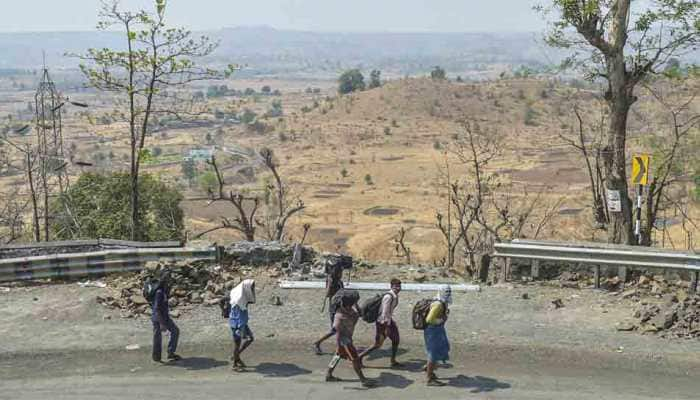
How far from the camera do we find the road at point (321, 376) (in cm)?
1114

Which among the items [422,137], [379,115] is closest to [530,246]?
[422,137]

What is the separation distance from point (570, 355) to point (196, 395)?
5639 mm

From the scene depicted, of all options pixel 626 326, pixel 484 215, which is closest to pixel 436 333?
pixel 626 326

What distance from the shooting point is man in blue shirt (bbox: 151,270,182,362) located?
12.4 m

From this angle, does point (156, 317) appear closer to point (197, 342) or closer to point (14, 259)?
point (197, 342)

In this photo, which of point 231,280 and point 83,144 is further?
point 83,144

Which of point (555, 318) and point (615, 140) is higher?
point (615, 140)

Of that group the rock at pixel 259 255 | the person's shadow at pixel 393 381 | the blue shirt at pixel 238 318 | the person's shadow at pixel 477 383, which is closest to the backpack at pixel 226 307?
the blue shirt at pixel 238 318

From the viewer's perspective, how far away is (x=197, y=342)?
1330cm

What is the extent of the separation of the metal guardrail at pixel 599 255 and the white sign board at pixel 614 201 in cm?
186

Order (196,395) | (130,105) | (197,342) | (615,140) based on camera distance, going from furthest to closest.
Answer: (130,105) → (615,140) → (197,342) → (196,395)

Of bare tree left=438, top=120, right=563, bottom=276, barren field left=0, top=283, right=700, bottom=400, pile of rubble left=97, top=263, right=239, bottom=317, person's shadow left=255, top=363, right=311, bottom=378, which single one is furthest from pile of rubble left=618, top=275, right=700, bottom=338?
pile of rubble left=97, top=263, right=239, bottom=317

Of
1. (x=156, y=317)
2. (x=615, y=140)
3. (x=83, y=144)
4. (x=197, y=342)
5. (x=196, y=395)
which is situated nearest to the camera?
(x=196, y=395)

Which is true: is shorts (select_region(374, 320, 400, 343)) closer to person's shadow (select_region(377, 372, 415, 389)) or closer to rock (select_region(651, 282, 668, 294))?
person's shadow (select_region(377, 372, 415, 389))
